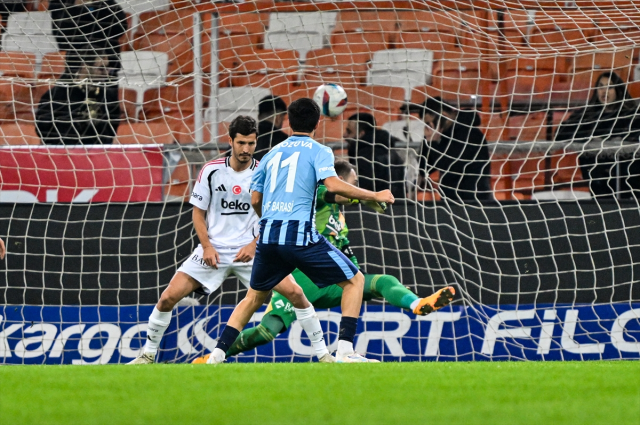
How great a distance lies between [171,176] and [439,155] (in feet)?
8.10

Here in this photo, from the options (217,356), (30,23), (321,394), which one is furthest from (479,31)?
(321,394)

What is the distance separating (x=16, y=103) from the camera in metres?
9.62

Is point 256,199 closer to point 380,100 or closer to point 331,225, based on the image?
point 331,225

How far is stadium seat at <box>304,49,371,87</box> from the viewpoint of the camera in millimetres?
9250

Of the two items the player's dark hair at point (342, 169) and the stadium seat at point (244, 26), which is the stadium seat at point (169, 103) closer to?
the stadium seat at point (244, 26)

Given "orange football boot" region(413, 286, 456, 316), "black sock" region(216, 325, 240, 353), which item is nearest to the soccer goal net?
"orange football boot" region(413, 286, 456, 316)

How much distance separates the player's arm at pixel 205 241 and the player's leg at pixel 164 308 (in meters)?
0.20

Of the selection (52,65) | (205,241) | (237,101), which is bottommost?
(205,241)

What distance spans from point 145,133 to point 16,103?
4.34ft

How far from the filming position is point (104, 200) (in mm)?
8875

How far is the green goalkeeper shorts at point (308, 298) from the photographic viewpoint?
7.23 m

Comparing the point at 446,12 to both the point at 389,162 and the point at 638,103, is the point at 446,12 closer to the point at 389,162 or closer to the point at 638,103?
the point at 389,162

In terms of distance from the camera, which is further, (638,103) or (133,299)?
(638,103)

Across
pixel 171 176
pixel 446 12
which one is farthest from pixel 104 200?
pixel 446 12
